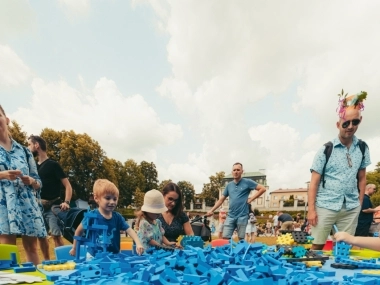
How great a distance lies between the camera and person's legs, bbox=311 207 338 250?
348cm

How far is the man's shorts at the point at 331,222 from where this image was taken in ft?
11.4

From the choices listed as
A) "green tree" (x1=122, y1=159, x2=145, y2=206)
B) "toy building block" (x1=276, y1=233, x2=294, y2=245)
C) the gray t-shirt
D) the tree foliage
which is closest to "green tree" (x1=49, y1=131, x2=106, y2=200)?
the tree foliage

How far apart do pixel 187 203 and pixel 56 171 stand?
72.4 m

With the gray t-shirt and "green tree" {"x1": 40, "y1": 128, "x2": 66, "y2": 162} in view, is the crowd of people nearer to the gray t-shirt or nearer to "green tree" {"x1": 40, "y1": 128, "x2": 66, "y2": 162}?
the gray t-shirt

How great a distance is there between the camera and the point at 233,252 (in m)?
2.03

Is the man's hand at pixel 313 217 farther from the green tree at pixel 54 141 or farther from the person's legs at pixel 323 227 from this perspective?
the green tree at pixel 54 141

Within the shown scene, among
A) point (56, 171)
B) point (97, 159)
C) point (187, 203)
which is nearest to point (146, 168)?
point (187, 203)

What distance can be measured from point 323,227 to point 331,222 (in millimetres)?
97

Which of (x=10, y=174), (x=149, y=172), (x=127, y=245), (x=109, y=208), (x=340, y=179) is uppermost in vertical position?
(x=149, y=172)

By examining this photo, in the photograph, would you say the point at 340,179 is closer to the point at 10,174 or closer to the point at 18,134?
the point at 10,174

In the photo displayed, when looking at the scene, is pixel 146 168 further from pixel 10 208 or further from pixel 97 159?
pixel 10 208

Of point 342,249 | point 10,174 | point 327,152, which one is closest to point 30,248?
point 10,174

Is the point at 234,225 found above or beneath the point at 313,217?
beneath

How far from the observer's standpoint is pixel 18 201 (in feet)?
9.69
